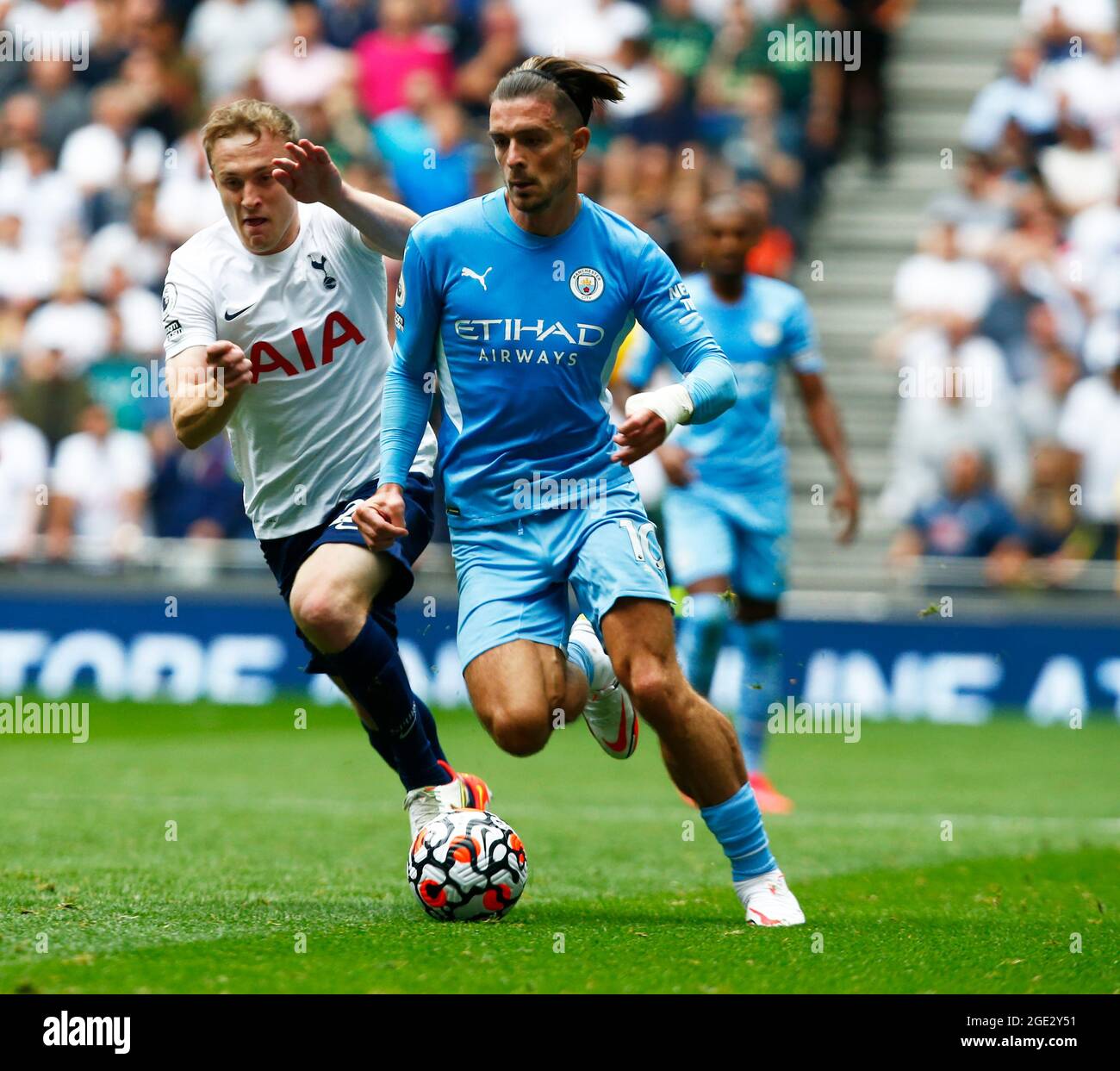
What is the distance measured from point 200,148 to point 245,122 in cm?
974

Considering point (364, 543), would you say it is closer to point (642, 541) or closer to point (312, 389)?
point (312, 389)

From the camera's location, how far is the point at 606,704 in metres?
6.94

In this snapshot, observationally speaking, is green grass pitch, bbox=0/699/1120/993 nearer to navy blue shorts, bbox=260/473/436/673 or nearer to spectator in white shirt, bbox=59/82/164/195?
navy blue shorts, bbox=260/473/436/673

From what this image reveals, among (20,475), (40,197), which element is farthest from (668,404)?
(40,197)

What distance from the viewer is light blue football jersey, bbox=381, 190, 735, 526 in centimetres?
625

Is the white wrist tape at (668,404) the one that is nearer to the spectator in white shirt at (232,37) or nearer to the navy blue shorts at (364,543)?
the navy blue shorts at (364,543)

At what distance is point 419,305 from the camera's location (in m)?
6.30

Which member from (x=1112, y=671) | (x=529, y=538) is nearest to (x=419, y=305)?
(x=529, y=538)

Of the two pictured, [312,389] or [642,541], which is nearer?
[642,541]

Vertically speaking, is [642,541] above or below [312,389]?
below

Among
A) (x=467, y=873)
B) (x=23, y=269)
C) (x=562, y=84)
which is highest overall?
(x=23, y=269)

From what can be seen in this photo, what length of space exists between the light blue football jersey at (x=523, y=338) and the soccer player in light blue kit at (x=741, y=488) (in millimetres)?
3951
